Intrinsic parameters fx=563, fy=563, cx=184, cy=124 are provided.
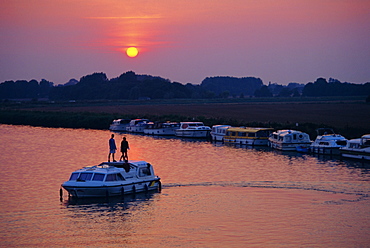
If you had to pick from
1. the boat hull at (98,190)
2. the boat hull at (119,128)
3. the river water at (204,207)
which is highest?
the boat hull at (119,128)

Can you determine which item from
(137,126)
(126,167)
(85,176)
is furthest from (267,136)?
(85,176)

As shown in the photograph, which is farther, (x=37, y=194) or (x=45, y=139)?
(x=45, y=139)

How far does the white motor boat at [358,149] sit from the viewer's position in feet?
168

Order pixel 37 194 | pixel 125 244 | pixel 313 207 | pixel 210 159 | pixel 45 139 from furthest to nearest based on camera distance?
1. pixel 45 139
2. pixel 210 159
3. pixel 37 194
4. pixel 313 207
5. pixel 125 244

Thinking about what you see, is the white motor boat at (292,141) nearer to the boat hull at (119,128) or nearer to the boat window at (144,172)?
the boat window at (144,172)

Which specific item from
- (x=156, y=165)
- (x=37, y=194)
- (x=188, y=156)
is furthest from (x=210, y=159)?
(x=37, y=194)

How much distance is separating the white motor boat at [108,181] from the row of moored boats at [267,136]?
2367cm

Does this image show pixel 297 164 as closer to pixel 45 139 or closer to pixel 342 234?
pixel 342 234

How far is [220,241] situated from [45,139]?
55.7 meters

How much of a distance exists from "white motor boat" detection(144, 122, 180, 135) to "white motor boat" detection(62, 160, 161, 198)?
47.0 meters

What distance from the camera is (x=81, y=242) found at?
2653cm

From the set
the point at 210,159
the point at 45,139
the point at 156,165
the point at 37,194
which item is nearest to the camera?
the point at 37,194

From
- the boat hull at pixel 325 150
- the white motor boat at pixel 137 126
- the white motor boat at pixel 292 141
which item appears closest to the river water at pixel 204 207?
the boat hull at pixel 325 150

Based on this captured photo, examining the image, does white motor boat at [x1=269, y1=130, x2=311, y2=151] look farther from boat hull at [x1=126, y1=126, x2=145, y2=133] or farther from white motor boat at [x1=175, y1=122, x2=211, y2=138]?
boat hull at [x1=126, y1=126, x2=145, y2=133]
